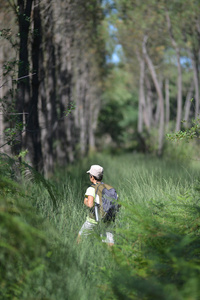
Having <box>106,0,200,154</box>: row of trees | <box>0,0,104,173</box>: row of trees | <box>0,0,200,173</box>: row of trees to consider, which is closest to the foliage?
<box>0,0,200,173</box>: row of trees

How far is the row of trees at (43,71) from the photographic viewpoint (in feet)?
23.5

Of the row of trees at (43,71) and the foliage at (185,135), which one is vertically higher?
the row of trees at (43,71)

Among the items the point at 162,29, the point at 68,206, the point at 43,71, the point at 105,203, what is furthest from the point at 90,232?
the point at 162,29

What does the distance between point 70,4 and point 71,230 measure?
11.7 metres

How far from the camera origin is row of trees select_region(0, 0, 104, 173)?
7.17 m

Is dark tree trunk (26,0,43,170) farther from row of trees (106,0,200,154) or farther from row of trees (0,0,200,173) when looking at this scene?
row of trees (106,0,200,154)

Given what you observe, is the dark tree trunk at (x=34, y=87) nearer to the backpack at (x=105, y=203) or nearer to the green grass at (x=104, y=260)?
the backpack at (x=105, y=203)

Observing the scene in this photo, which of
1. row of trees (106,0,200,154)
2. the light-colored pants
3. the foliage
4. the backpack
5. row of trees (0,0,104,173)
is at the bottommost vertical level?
the light-colored pants

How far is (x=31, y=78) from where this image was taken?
9.16 metres

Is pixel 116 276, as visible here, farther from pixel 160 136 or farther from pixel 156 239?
pixel 160 136

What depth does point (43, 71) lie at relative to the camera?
11.1 meters

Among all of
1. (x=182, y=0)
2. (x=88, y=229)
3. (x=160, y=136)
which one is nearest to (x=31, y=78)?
(x=88, y=229)

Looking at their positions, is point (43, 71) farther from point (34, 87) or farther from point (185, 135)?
point (185, 135)

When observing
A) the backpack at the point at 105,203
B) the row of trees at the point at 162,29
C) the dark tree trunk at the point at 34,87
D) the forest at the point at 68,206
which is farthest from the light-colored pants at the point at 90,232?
the row of trees at the point at 162,29
